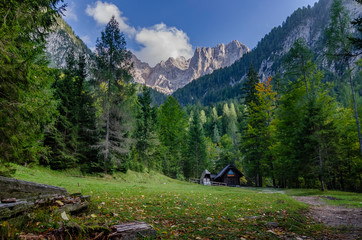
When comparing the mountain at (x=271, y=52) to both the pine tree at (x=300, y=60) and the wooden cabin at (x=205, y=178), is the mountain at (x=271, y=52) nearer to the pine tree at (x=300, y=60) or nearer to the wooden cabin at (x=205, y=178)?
the wooden cabin at (x=205, y=178)

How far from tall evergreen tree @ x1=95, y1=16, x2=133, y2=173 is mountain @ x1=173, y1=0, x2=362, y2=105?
438 ft

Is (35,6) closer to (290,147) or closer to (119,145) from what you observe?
(119,145)

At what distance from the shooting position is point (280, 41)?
16888 cm

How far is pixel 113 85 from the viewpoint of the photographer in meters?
21.9

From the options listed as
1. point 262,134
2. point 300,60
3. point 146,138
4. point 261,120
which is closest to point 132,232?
point 300,60

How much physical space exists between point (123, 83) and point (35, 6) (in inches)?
614

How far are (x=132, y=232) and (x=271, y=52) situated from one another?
195 meters

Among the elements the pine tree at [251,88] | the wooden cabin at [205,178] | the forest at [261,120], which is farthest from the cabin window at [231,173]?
the pine tree at [251,88]

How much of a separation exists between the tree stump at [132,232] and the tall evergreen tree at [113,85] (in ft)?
62.8

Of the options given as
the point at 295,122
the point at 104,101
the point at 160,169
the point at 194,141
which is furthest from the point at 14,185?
the point at 194,141

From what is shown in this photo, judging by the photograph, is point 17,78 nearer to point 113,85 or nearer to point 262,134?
point 113,85

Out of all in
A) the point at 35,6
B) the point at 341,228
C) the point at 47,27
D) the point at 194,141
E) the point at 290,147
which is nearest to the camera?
the point at 341,228

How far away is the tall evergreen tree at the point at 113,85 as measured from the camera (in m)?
21.7

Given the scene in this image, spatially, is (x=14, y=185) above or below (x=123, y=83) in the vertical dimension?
below
